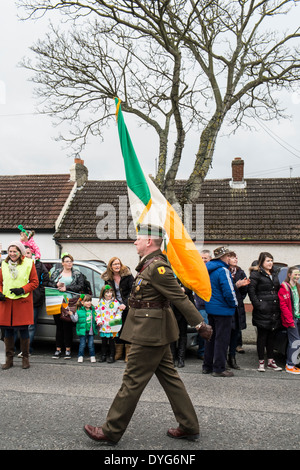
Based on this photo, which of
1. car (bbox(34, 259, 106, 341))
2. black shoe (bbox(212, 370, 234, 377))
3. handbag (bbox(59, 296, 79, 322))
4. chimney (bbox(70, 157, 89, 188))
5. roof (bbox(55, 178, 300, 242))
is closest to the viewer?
black shoe (bbox(212, 370, 234, 377))

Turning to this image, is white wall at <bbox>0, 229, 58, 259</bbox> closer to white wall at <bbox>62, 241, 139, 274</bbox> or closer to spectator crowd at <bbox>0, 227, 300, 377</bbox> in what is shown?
white wall at <bbox>62, 241, 139, 274</bbox>

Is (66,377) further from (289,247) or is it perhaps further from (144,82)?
(289,247)

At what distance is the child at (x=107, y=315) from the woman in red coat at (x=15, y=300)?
1.17m

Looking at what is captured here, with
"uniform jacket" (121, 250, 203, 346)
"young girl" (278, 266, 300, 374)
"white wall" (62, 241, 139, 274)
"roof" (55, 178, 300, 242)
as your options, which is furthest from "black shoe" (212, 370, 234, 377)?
"white wall" (62, 241, 139, 274)

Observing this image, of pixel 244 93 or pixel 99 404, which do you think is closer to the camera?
pixel 99 404

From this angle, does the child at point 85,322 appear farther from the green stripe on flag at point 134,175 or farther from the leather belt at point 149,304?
the leather belt at point 149,304

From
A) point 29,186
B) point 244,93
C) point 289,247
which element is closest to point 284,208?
point 289,247

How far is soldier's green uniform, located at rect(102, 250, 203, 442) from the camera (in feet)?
12.4

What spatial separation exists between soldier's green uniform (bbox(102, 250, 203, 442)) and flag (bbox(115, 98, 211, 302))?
0.79 metres

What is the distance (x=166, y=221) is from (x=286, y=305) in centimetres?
280

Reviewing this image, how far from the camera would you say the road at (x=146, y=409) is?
393cm

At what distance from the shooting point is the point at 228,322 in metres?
6.62

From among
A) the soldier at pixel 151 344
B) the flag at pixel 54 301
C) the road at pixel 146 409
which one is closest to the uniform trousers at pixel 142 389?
the soldier at pixel 151 344
